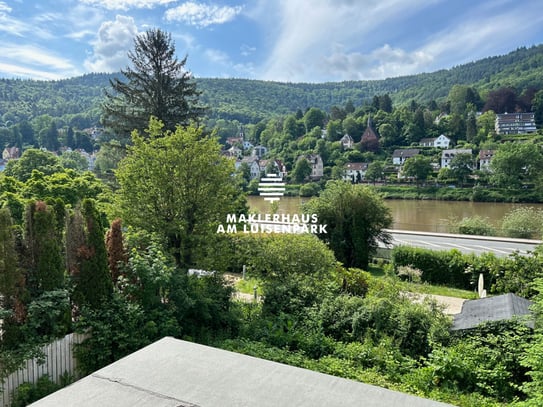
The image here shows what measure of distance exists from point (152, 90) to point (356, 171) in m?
48.2

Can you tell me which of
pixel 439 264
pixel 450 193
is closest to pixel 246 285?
pixel 439 264

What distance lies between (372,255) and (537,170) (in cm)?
3894

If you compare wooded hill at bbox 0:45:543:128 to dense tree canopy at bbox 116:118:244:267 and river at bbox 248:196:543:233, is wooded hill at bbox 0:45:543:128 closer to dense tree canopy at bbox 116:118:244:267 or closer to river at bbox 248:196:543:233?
river at bbox 248:196:543:233

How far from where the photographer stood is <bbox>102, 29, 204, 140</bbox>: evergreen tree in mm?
21453

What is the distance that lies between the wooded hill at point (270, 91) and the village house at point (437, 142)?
4499 centimetres

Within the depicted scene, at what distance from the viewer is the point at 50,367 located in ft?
18.5

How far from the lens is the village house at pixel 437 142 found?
2931 inches

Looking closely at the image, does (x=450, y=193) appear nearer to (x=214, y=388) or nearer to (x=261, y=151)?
(x=261, y=151)

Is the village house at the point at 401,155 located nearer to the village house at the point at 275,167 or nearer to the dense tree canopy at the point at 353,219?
the village house at the point at 275,167

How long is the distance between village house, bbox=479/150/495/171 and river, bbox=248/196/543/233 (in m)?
11.1

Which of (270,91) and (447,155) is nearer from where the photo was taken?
(447,155)

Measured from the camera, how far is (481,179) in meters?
52.0

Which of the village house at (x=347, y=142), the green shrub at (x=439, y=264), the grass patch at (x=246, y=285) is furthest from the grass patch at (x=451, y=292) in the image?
the village house at (x=347, y=142)

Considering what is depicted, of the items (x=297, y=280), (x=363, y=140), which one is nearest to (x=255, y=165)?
(x=363, y=140)
